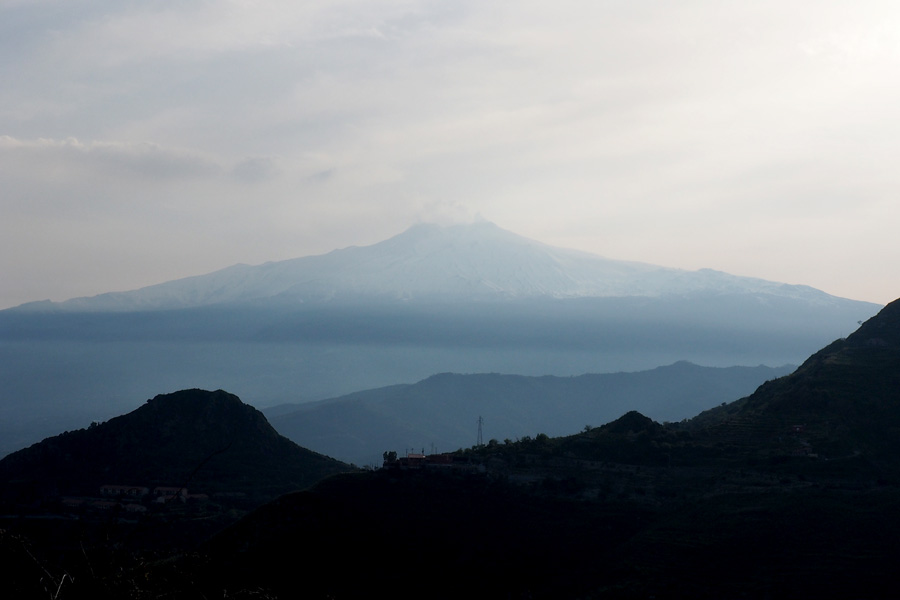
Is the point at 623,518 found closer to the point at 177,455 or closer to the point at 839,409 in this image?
the point at 839,409

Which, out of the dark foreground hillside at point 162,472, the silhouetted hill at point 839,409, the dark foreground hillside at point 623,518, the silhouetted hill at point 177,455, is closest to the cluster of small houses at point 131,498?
the dark foreground hillside at point 162,472

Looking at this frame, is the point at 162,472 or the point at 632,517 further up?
the point at 162,472

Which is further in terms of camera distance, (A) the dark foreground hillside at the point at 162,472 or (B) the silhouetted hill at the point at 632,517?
(A) the dark foreground hillside at the point at 162,472

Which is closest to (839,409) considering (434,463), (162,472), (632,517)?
(632,517)

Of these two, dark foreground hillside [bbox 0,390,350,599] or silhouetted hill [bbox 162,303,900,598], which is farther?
dark foreground hillside [bbox 0,390,350,599]

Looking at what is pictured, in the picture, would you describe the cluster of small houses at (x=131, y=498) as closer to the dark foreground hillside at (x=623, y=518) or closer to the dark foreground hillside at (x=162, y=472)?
the dark foreground hillside at (x=162, y=472)

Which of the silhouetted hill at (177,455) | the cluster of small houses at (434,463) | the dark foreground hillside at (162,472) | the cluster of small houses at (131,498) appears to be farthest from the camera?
the silhouetted hill at (177,455)

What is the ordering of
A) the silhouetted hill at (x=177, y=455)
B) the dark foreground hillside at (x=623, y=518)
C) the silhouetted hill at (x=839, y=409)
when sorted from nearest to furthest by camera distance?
the dark foreground hillside at (x=623, y=518)
the silhouetted hill at (x=839, y=409)
the silhouetted hill at (x=177, y=455)

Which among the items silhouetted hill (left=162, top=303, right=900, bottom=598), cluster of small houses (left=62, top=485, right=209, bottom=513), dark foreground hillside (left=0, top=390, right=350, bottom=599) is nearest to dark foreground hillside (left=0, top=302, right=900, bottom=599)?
silhouetted hill (left=162, top=303, right=900, bottom=598)

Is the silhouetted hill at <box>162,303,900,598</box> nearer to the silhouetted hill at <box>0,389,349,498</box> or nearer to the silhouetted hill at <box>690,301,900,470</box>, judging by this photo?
the silhouetted hill at <box>690,301,900,470</box>
